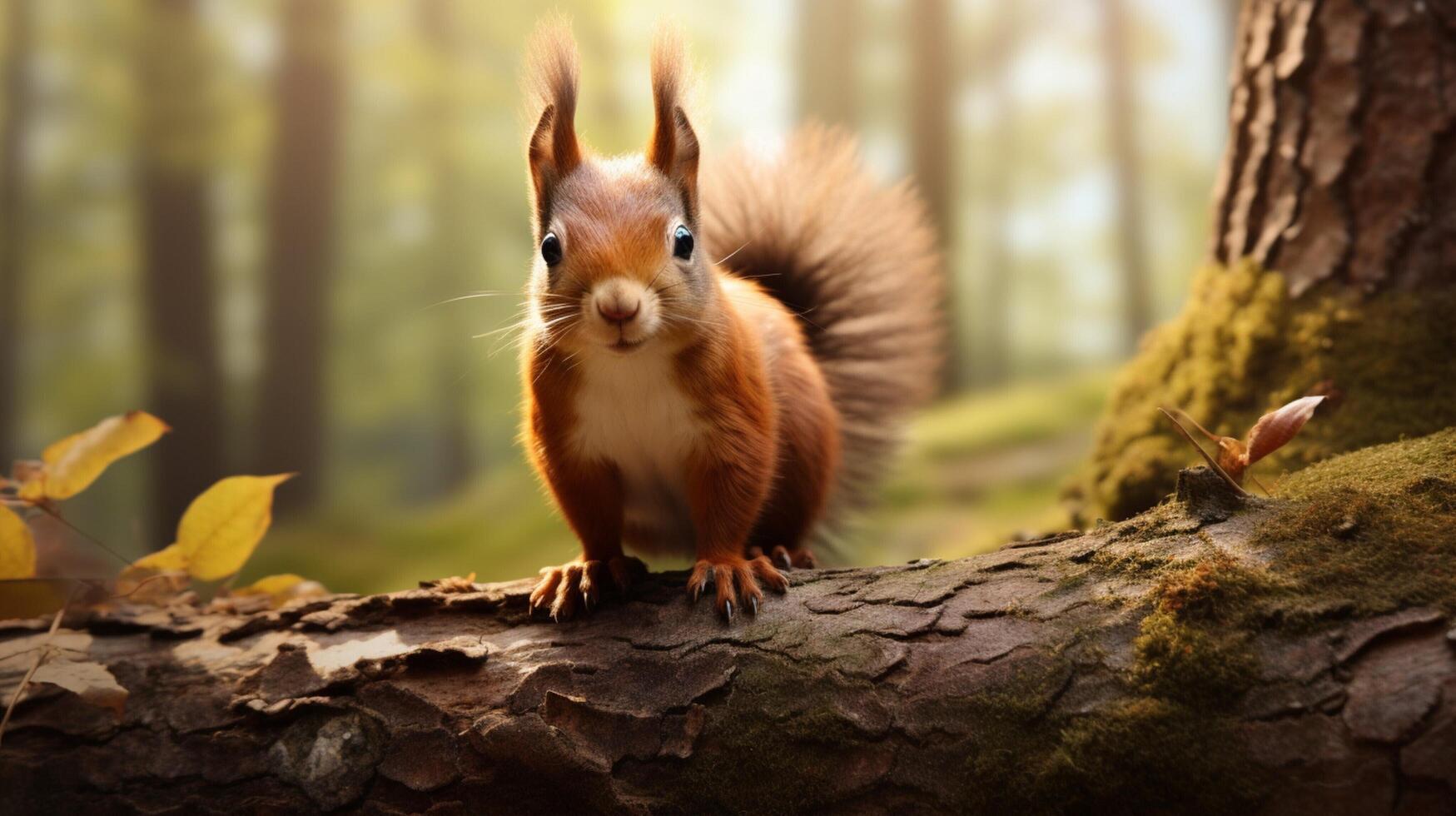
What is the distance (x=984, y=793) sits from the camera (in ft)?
3.12

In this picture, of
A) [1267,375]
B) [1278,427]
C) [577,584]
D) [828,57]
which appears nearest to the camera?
[1278,427]

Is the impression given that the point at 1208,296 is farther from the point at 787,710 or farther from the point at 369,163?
the point at 369,163

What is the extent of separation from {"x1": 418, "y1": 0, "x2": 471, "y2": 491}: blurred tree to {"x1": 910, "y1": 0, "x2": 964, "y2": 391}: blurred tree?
8.19 ft

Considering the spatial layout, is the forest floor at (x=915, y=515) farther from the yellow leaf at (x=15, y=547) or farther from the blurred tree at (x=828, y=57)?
the blurred tree at (x=828, y=57)

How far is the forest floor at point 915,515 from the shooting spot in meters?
2.82

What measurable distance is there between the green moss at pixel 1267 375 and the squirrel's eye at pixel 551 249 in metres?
0.98

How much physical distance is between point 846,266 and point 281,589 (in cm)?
112

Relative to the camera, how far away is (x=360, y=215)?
24.5 ft

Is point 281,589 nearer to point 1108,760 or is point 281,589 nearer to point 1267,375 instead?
point 1108,760

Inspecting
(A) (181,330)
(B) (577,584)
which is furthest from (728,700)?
(A) (181,330)

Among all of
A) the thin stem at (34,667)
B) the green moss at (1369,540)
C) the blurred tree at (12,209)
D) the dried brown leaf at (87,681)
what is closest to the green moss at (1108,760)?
the green moss at (1369,540)

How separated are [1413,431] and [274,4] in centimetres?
592

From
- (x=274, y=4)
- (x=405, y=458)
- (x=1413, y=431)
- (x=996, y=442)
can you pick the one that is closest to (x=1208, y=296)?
(x=1413, y=431)

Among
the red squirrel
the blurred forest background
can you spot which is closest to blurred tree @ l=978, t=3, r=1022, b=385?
the blurred forest background
